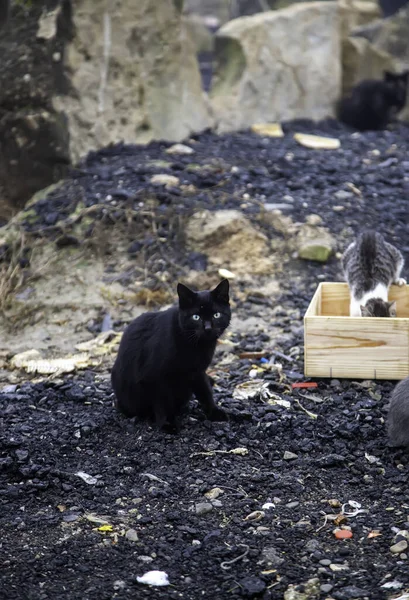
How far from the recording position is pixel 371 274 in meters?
6.12

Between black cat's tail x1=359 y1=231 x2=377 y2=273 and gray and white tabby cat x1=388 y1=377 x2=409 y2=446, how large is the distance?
5.42 ft

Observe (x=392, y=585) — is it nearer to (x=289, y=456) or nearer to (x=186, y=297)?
(x=289, y=456)

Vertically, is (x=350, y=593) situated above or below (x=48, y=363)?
above

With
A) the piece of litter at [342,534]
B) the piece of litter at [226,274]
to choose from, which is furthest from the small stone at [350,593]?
the piece of litter at [226,274]

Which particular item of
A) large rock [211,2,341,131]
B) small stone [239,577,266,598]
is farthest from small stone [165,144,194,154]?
small stone [239,577,266,598]

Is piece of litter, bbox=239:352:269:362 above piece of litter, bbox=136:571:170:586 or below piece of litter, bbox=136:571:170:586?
below

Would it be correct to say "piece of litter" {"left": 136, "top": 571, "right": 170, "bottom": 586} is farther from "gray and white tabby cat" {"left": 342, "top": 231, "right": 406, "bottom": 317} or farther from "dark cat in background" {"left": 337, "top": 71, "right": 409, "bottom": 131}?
"dark cat in background" {"left": 337, "top": 71, "right": 409, "bottom": 131}

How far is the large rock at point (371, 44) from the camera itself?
13.7 m

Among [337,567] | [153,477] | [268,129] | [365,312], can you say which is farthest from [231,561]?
[268,129]

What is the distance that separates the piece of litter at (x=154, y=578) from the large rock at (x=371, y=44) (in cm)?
1147

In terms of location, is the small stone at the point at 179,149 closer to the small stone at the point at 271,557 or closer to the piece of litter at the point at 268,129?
the piece of litter at the point at 268,129

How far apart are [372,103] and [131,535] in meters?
10.1

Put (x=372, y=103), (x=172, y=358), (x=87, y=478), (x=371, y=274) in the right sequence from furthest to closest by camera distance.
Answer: (x=372, y=103)
(x=371, y=274)
(x=172, y=358)
(x=87, y=478)

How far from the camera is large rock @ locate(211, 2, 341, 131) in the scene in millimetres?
11734
